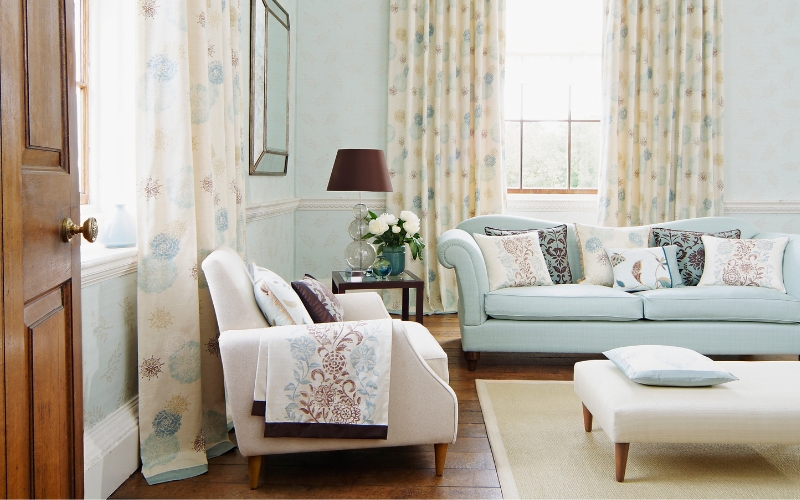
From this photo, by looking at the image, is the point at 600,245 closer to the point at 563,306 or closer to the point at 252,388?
the point at 563,306

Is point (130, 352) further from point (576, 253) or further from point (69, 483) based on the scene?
point (576, 253)

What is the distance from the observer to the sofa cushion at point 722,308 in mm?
3781

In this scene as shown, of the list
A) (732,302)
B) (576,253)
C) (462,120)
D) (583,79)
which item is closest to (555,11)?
(583,79)

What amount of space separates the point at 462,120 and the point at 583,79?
1090 millimetres

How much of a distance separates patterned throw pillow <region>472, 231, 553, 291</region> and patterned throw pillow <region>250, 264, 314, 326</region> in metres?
1.64

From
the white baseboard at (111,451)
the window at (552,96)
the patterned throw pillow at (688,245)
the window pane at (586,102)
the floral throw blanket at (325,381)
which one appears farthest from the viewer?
the window pane at (586,102)

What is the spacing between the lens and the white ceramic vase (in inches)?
93.8

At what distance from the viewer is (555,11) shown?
5.38 m

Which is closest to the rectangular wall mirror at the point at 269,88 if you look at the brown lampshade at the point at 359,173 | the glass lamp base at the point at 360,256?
the brown lampshade at the point at 359,173

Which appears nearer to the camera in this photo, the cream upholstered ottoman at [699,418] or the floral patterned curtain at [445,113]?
the cream upholstered ottoman at [699,418]

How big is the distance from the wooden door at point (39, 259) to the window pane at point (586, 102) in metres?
4.67

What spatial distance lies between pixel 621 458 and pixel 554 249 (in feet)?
6.44

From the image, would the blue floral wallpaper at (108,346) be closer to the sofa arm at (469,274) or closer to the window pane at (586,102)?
the sofa arm at (469,274)

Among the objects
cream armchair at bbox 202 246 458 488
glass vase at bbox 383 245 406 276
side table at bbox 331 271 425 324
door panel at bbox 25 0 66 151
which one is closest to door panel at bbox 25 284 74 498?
door panel at bbox 25 0 66 151
